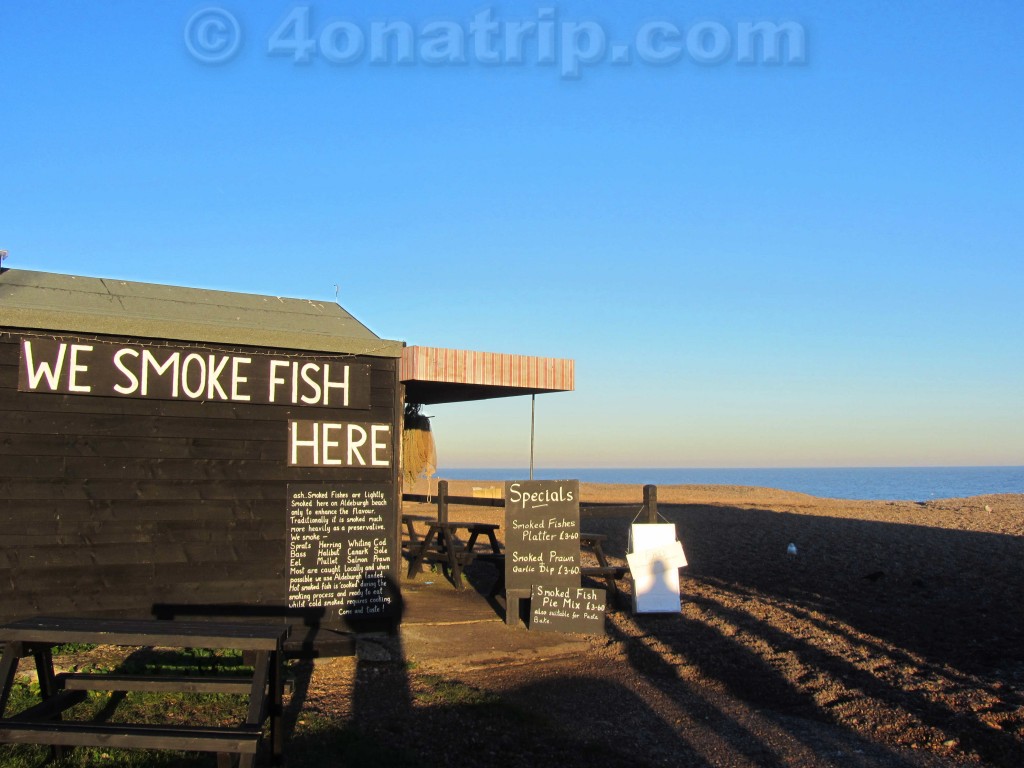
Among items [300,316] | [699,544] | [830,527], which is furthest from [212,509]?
[830,527]

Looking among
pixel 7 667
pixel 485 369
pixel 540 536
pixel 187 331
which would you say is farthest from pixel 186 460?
pixel 540 536

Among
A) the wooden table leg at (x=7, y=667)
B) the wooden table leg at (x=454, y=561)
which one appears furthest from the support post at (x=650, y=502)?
the wooden table leg at (x=7, y=667)

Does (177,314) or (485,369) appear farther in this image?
(485,369)

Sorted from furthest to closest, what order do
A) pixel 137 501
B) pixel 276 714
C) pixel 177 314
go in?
pixel 177 314, pixel 137 501, pixel 276 714

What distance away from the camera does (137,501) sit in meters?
7.20

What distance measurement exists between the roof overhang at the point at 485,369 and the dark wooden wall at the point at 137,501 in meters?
1.45

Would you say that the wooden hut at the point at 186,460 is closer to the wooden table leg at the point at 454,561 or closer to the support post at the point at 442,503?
the wooden table leg at the point at 454,561

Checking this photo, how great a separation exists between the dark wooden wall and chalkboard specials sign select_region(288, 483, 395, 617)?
12cm

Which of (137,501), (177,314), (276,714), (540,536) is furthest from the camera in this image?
(540,536)

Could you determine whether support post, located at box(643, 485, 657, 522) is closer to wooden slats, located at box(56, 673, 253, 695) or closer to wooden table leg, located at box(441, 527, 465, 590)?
wooden table leg, located at box(441, 527, 465, 590)

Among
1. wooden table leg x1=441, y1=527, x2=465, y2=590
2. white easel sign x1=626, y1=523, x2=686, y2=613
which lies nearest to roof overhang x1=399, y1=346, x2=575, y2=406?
white easel sign x1=626, y1=523, x2=686, y2=613

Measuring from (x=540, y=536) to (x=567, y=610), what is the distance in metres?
0.81

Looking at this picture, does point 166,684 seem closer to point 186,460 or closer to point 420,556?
point 186,460

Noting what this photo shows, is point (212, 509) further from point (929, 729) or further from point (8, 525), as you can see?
point (929, 729)
